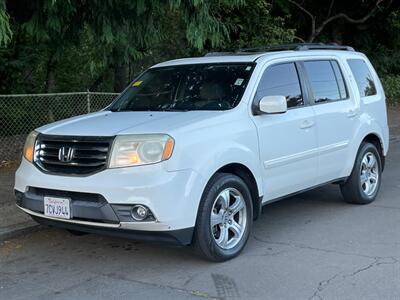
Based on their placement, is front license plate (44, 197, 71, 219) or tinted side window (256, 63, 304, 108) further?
tinted side window (256, 63, 304, 108)

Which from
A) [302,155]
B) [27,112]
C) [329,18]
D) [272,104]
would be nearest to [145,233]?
[272,104]

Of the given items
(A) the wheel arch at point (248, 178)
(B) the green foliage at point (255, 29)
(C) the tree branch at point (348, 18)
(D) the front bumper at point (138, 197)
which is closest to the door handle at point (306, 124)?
(A) the wheel arch at point (248, 178)

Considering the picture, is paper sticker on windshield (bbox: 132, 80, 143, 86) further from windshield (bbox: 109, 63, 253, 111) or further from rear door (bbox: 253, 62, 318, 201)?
rear door (bbox: 253, 62, 318, 201)

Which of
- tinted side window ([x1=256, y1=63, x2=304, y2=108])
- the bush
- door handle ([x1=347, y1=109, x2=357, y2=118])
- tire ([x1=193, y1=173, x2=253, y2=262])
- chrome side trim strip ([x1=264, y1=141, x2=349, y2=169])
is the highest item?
tinted side window ([x1=256, y1=63, x2=304, y2=108])

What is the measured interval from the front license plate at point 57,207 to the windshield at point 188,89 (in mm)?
1434

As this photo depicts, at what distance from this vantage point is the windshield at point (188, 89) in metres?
5.68

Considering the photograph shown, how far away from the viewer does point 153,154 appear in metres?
4.72

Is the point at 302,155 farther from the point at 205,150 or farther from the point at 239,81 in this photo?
the point at 205,150

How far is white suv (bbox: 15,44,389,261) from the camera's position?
4.71 meters

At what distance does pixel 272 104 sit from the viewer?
5445 mm

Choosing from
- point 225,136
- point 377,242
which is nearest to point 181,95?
point 225,136

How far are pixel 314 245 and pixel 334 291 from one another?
3.86ft

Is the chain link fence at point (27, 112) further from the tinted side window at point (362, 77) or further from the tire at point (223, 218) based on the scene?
the tire at point (223, 218)

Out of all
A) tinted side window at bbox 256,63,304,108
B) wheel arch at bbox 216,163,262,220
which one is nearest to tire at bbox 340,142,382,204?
tinted side window at bbox 256,63,304,108
